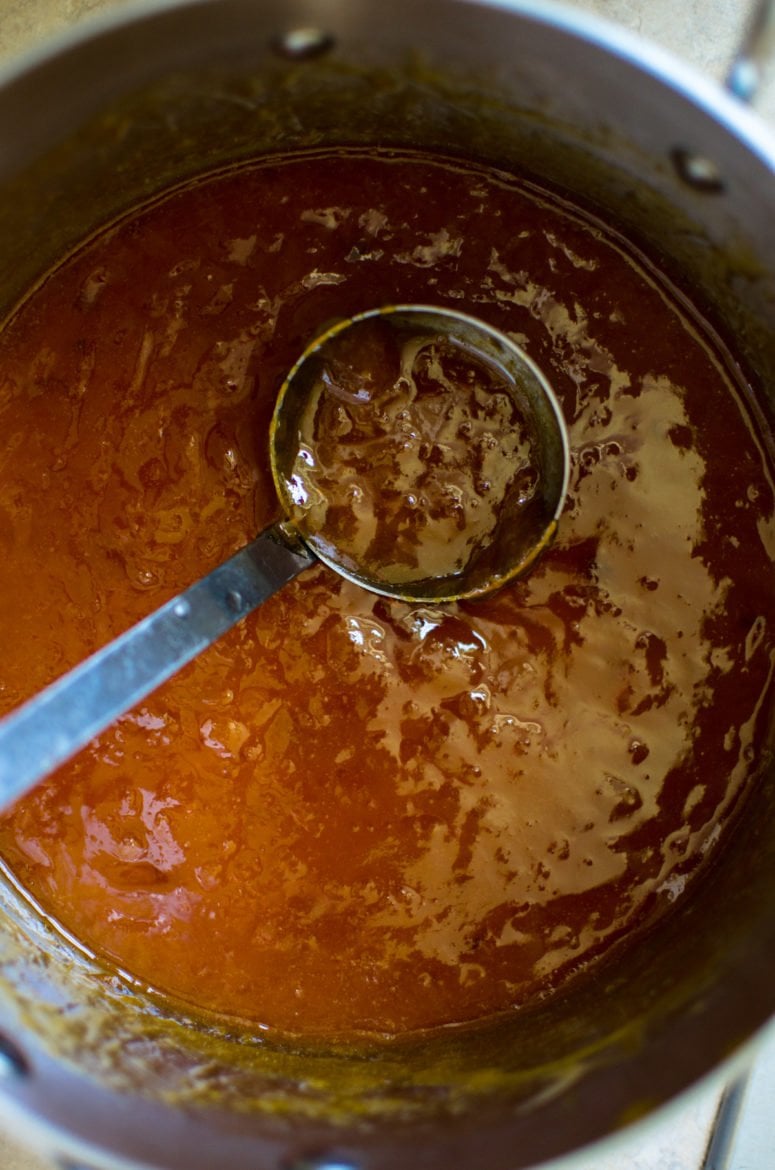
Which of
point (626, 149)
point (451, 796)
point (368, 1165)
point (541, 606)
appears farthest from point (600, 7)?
point (368, 1165)

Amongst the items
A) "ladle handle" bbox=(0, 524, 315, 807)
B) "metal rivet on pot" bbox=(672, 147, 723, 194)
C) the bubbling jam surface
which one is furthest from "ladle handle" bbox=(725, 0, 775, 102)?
"ladle handle" bbox=(0, 524, 315, 807)

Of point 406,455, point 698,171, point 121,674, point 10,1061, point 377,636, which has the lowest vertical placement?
point 10,1061

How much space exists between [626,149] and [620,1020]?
0.96 meters

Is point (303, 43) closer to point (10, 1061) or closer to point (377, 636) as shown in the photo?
point (377, 636)

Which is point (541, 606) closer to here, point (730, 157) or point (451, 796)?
point (451, 796)

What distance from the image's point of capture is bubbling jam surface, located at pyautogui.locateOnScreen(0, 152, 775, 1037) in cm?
120

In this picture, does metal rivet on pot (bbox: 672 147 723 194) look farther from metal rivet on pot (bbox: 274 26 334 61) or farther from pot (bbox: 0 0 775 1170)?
metal rivet on pot (bbox: 274 26 334 61)

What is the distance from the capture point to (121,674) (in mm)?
941

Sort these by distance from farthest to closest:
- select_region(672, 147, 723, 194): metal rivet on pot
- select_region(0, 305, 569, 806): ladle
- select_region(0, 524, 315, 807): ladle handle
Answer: select_region(0, 305, 569, 806): ladle < select_region(672, 147, 723, 194): metal rivet on pot < select_region(0, 524, 315, 807): ladle handle

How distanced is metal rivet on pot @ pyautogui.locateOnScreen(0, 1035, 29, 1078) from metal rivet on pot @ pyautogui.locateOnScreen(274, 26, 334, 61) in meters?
1.06

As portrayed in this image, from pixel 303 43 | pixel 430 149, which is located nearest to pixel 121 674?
pixel 303 43

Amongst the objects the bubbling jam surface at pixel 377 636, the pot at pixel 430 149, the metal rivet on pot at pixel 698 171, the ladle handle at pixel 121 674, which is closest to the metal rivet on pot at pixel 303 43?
the pot at pixel 430 149

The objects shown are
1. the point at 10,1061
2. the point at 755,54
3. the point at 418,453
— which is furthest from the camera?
the point at 418,453

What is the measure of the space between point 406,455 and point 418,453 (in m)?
0.01
